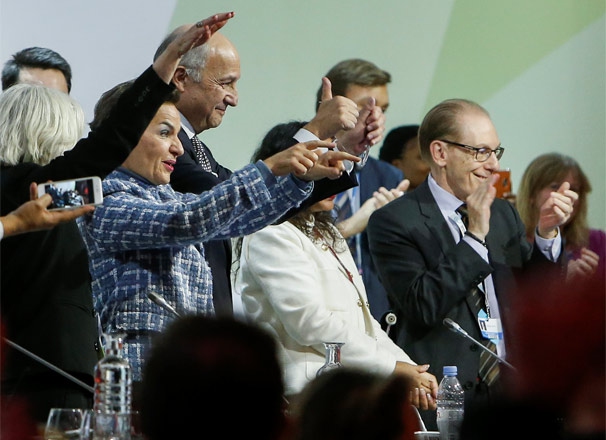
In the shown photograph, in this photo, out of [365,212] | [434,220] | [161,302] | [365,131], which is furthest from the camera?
[365,212]

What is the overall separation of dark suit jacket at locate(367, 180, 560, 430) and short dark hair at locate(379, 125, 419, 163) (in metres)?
1.51

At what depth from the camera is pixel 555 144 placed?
583cm

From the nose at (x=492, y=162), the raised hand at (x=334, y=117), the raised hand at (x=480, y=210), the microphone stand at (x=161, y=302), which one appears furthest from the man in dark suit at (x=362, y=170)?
the microphone stand at (x=161, y=302)

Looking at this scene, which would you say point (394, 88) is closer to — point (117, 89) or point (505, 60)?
point (505, 60)

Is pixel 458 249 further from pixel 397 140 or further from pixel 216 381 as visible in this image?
pixel 216 381

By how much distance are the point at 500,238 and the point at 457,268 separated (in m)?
0.36

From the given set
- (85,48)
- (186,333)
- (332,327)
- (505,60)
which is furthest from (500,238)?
(186,333)

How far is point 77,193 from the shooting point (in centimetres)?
212

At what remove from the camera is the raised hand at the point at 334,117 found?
2719 mm

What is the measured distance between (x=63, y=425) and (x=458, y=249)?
1733 millimetres

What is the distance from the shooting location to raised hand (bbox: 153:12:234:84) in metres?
2.41

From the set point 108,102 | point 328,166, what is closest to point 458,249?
point 328,166

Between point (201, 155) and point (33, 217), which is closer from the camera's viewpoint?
point (33, 217)

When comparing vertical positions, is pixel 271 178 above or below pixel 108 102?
below
